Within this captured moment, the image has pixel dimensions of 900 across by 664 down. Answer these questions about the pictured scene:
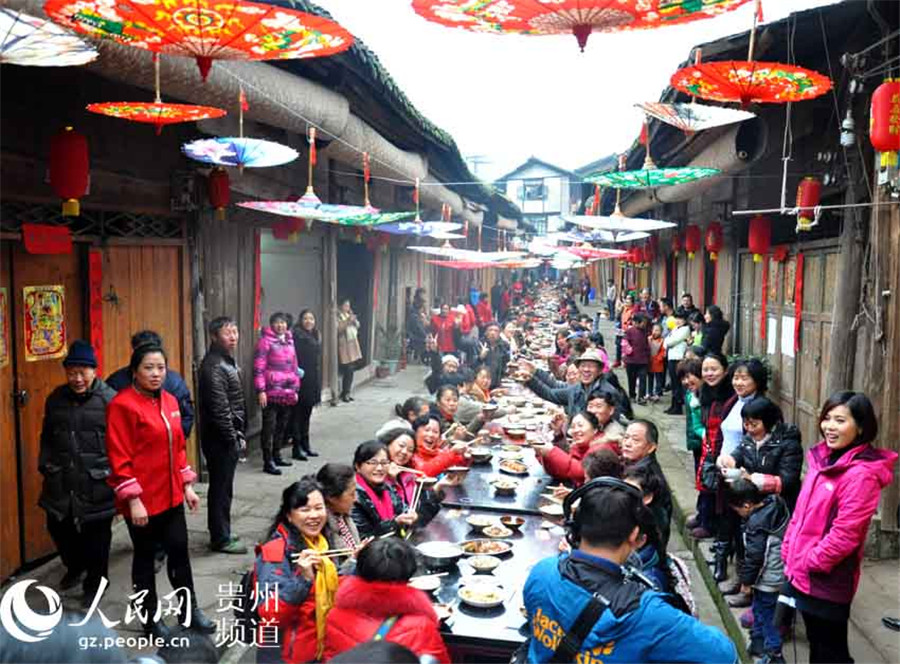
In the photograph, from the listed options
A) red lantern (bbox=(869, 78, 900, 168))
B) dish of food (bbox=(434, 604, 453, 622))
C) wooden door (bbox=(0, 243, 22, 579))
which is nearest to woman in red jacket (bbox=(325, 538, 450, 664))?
dish of food (bbox=(434, 604, 453, 622))

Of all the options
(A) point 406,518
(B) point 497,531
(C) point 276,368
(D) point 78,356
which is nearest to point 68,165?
(D) point 78,356

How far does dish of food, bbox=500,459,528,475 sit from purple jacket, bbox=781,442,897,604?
271 centimetres

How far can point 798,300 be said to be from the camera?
8.95 metres

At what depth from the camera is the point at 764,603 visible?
5.07 metres

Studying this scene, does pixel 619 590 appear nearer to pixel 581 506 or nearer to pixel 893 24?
pixel 581 506

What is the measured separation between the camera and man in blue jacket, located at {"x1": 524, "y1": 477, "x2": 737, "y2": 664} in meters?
2.54

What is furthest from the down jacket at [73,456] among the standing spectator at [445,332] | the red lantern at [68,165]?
the standing spectator at [445,332]

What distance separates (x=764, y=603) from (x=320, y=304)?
9.70 m

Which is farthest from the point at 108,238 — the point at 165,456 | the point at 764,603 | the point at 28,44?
the point at 764,603

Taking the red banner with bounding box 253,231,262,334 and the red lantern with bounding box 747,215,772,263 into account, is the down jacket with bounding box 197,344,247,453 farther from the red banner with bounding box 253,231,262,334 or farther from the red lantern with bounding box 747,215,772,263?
the red lantern with bounding box 747,215,772,263

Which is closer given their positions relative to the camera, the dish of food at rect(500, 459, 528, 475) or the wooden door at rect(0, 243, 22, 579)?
the wooden door at rect(0, 243, 22, 579)

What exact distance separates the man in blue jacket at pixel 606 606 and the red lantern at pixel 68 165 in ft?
15.0

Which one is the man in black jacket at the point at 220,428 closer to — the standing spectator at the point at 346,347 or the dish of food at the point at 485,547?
the dish of food at the point at 485,547

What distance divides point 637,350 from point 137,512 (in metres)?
10.3
